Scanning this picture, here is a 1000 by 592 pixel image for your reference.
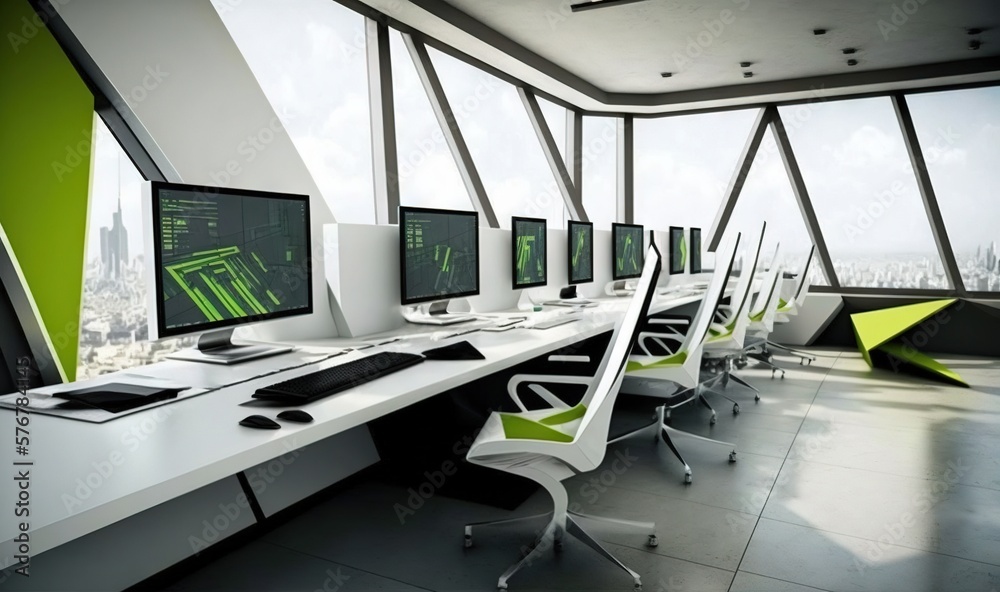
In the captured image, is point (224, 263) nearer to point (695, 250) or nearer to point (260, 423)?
point (260, 423)

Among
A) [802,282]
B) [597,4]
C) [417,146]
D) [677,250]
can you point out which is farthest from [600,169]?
[417,146]

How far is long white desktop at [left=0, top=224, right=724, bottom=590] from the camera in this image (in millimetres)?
1127

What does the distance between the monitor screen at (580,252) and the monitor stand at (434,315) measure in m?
1.36

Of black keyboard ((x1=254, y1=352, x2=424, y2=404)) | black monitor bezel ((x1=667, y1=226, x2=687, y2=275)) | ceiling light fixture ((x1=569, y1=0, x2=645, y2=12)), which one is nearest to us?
black keyboard ((x1=254, y1=352, x2=424, y2=404))

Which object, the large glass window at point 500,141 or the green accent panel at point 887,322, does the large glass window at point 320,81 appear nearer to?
the large glass window at point 500,141

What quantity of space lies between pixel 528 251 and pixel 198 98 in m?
2.03

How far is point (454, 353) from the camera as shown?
2391 mm

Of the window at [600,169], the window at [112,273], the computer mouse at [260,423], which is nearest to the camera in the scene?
the computer mouse at [260,423]

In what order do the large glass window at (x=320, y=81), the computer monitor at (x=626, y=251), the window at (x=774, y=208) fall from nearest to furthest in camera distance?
the large glass window at (x=320, y=81)
the computer monitor at (x=626, y=251)
the window at (x=774, y=208)

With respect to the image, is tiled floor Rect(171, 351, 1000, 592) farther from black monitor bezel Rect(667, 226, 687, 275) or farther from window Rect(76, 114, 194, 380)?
black monitor bezel Rect(667, 226, 687, 275)

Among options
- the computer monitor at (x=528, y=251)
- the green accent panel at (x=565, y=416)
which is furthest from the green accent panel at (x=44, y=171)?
the computer monitor at (x=528, y=251)

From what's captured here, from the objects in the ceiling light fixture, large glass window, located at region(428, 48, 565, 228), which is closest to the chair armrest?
the ceiling light fixture

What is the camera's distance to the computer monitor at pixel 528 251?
404cm

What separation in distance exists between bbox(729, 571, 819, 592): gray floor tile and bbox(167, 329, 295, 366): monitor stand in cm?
178
